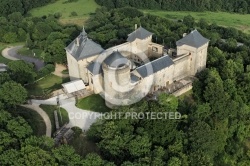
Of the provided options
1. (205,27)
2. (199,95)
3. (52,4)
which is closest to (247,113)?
(199,95)

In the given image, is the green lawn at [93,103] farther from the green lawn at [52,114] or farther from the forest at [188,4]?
the forest at [188,4]

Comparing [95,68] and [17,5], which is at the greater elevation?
[95,68]

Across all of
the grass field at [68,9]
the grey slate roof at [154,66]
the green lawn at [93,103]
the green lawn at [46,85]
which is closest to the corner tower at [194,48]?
the grey slate roof at [154,66]

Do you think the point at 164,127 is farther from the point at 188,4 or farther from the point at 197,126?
the point at 188,4

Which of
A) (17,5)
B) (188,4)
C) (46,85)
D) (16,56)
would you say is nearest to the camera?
(46,85)

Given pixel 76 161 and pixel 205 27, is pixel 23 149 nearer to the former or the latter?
pixel 76 161

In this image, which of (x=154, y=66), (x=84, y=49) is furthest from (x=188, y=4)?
(x=84, y=49)

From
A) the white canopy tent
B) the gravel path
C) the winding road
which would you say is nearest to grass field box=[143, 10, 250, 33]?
the winding road
